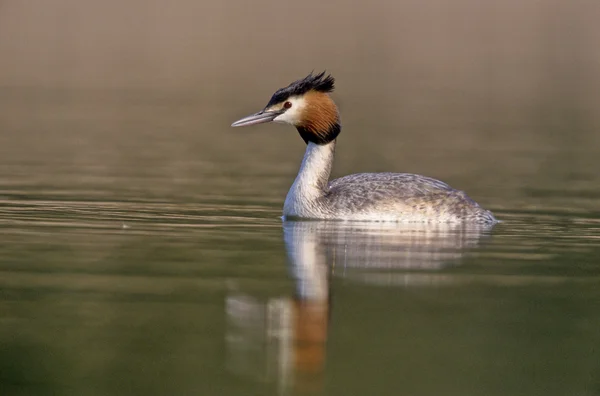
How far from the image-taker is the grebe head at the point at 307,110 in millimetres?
17062

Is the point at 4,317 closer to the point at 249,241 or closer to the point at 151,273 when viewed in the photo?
the point at 151,273

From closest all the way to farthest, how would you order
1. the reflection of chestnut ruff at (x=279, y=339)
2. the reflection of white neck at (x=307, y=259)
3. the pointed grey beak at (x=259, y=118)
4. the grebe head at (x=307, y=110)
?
the reflection of chestnut ruff at (x=279, y=339) → the reflection of white neck at (x=307, y=259) → the pointed grey beak at (x=259, y=118) → the grebe head at (x=307, y=110)

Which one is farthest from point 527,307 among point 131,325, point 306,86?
point 306,86

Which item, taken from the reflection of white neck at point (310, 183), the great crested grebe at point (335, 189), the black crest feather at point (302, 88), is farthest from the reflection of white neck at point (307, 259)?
the black crest feather at point (302, 88)

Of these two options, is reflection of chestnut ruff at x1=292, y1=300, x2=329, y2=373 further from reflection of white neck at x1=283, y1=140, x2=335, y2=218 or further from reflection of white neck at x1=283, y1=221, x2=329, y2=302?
reflection of white neck at x1=283, y1=140, x2=335, y2=218

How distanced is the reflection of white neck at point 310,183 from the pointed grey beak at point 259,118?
0.75 meters

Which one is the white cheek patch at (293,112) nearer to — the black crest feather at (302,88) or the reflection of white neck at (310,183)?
the black crest feather at (302,88)

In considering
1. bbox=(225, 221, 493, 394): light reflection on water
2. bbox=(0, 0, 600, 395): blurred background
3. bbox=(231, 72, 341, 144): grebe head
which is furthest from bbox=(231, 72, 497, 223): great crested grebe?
bbox=(0, 0, 600, 395): blurred background

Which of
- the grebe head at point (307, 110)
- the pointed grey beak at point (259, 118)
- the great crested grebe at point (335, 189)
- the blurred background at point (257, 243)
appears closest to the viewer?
the blurred background at point (257, 243)

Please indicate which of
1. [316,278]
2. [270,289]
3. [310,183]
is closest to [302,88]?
[310,183]

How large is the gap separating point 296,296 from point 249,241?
3.20 meters

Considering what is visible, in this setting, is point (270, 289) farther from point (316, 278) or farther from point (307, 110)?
point (307, 110)

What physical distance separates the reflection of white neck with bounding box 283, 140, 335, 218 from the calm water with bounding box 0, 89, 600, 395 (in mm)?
275

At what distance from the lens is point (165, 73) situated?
1858 inches
